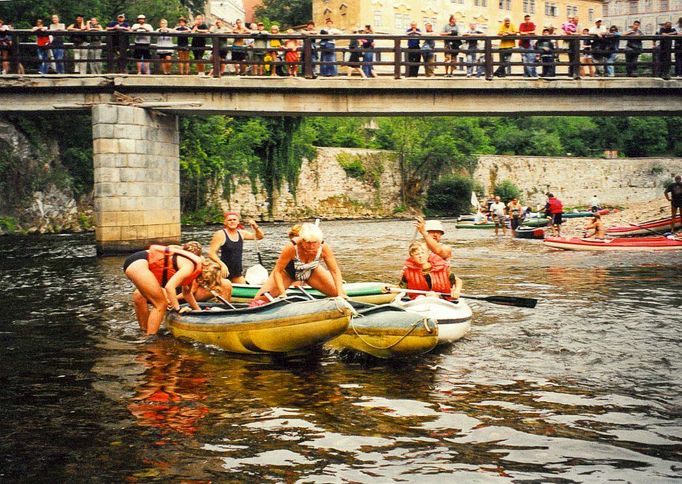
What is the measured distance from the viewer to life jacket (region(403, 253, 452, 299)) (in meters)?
11.5

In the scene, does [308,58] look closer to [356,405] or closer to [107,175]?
[107,175]

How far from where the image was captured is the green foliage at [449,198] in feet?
197

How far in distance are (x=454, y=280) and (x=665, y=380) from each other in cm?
348

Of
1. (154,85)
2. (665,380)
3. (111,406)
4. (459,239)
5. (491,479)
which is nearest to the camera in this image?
(491,479)

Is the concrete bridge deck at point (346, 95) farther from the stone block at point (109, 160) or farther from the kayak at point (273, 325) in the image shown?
the kayak at point (273, 325)

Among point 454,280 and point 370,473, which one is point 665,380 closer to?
point 454,280

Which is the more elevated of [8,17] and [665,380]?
[8,17]

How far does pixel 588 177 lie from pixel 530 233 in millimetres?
37930

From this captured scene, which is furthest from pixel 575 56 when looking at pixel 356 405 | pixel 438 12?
pixel 438 12

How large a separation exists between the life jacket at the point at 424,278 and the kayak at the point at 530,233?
71.8 ft

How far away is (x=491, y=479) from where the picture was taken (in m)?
6.07

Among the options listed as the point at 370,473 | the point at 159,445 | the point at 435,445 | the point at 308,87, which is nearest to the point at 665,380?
the point at 435,445

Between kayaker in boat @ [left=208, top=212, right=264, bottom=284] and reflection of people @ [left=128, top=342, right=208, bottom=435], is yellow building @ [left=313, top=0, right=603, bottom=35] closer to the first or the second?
kayaker in boat @ [left=208, top=212, right=264, bottom=284]

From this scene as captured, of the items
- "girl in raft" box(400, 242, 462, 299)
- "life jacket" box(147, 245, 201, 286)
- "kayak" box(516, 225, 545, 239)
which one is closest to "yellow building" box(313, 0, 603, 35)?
"kayak" box(516, 225, 545, 239)
